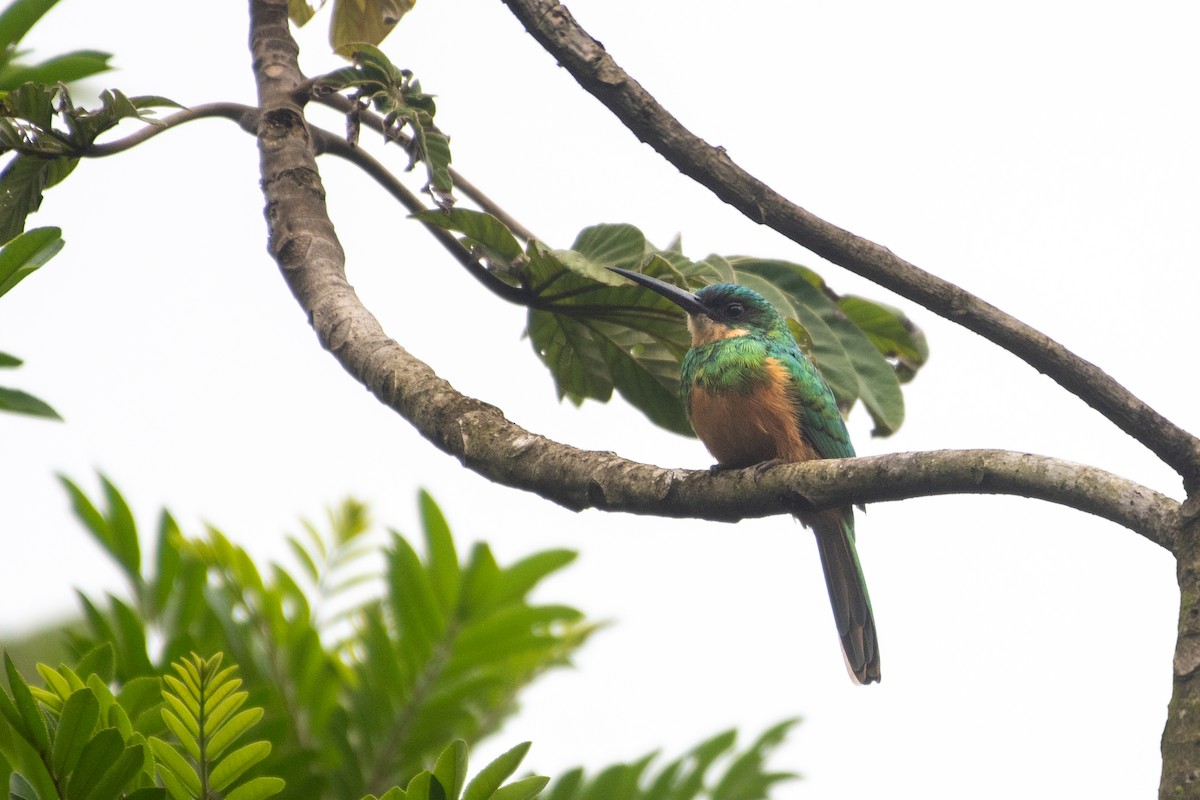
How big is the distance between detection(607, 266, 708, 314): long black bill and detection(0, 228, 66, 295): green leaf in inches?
52.1

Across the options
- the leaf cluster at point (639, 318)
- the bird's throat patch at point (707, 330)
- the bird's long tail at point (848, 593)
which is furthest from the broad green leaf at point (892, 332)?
the bird's long tail at point (848, 593)

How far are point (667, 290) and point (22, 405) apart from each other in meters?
1.63

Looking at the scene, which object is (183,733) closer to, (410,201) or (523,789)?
(523,789)

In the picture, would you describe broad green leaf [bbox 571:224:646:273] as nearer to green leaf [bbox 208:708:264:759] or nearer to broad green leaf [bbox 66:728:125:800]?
green leaf [bbox 208:708:264:759]

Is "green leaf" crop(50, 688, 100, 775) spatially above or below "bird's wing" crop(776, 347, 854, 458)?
below

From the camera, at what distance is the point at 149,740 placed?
5.62ft

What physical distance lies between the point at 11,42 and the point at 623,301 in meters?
1.59

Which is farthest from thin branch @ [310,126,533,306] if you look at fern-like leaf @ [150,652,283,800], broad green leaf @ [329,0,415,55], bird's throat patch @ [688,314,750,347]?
fern-like leaf @ [150,652,283,800]

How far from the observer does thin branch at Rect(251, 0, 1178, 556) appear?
71.4 inches

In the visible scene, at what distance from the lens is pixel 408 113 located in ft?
10.4

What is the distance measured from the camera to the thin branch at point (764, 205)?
2.02 metres

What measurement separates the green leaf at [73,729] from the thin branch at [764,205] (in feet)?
4.28

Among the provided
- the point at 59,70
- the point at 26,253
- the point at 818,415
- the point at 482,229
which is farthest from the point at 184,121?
the point at 818,415

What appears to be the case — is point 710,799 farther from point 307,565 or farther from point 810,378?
point 810,378
